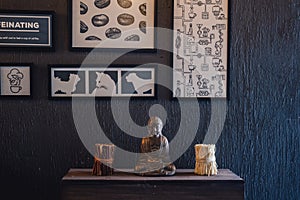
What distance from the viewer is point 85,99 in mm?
2662

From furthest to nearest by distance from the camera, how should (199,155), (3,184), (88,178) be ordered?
(3,184), (199,155), (88,178)

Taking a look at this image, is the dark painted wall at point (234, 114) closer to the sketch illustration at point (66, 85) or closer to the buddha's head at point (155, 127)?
the sketch illustration at point (66, 85)

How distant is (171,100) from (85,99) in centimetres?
54

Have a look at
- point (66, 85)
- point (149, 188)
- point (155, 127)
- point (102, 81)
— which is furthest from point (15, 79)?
point (149, 188)

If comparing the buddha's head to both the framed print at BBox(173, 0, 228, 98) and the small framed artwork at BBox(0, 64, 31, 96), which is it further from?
the small framed artwork at BBox(0, 64, 31, 96)

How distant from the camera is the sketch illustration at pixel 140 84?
2.68 metres

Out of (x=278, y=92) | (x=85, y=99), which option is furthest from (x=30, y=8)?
(x=278, y=92)

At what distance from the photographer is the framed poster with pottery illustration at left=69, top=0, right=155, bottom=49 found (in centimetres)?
264

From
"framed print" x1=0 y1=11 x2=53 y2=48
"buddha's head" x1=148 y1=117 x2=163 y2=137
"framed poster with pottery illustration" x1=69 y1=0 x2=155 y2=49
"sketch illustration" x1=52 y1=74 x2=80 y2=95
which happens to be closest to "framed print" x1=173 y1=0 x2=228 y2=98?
"framed poster with pottery illustration" x1=69 y1=0 x2=155 y2=49

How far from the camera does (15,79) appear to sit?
261 centimetres

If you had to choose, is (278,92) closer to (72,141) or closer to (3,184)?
(72,141)

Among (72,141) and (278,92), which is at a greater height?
(278,92)

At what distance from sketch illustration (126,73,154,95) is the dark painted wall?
0.25 feet

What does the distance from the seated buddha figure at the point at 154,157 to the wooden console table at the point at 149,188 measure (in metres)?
0.07
